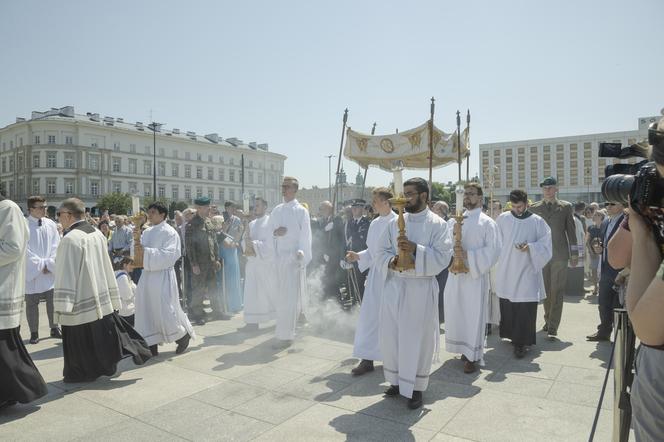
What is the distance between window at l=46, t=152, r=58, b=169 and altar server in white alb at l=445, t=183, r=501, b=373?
263ft

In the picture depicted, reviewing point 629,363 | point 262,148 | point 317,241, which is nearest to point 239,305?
point 317,241

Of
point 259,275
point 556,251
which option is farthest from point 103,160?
point 556,251

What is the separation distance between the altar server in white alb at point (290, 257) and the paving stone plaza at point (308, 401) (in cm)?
40

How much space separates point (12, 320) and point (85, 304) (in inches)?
26.3

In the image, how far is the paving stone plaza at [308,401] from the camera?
3.52 m

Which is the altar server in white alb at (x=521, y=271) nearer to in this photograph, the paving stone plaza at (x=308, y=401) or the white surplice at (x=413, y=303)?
the paving stone plaza at (x=308, y=401)

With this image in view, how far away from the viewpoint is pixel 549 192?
22.8 ft

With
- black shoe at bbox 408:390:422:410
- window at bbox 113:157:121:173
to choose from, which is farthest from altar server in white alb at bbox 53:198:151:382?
window at bbox 113:157:121:173

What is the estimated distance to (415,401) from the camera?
12.9 feet

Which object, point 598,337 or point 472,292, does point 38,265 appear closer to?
point 472,292

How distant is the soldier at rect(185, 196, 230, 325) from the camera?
8.12 m

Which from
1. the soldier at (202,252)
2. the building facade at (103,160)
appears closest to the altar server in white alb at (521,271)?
the soldier at (202,252)

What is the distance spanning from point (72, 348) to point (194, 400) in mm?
1471

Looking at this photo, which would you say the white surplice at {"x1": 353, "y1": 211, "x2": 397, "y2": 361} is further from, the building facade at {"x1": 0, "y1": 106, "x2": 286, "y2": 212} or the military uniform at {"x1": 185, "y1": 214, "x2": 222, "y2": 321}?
the building facade at {"x1": 0, "y1": 106, "x2": 286, "y2": 212}
